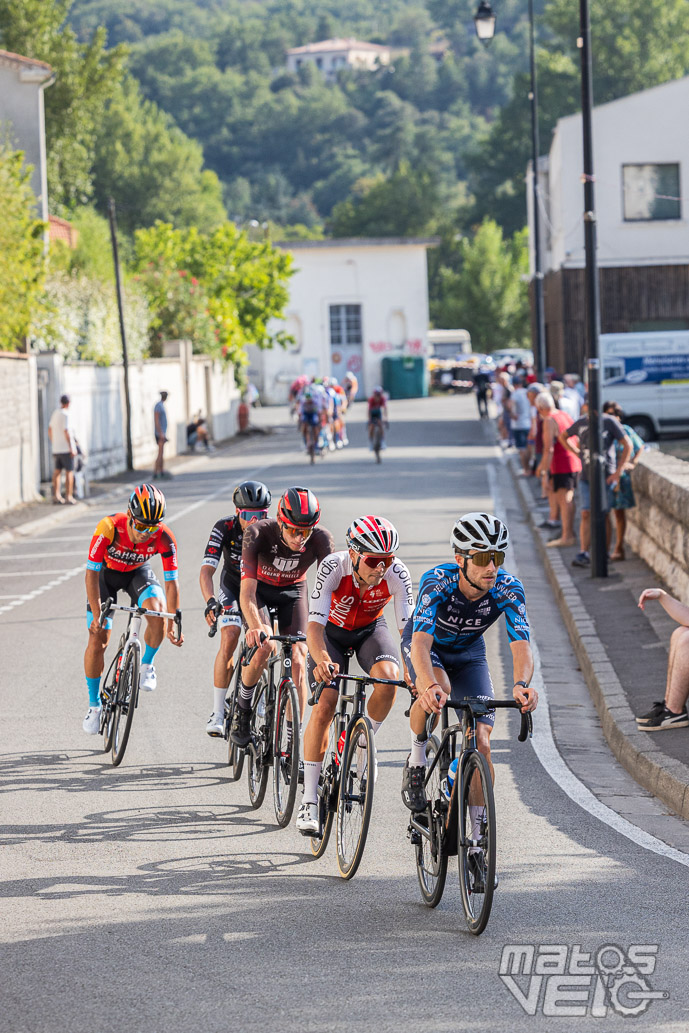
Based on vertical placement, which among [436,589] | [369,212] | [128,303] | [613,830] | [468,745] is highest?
[369,212]

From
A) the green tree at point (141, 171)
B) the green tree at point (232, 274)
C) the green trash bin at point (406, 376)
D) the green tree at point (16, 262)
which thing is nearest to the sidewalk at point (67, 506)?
the green tree at point (16, 262)

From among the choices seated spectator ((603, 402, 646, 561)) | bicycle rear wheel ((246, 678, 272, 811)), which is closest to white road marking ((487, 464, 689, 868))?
bicycle rear wheel ((246, 678, 272, 811))

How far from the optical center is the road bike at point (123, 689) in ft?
30.4

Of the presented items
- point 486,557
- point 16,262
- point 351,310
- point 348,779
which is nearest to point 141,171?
point 351,310

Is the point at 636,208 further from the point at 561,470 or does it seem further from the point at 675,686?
the point at 675,686

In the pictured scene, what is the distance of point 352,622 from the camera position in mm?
7410

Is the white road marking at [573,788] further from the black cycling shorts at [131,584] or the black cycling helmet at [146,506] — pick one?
the black cycling helmet at [146,506]

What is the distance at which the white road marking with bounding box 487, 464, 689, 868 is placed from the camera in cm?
748

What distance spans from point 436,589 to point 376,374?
70.9 m

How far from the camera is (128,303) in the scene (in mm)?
40844

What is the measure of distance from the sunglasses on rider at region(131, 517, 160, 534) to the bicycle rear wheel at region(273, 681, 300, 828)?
5.74 feet

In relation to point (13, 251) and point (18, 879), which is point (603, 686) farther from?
point (13, 251)

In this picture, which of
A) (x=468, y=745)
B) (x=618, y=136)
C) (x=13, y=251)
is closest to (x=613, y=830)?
(x=468, y=745)

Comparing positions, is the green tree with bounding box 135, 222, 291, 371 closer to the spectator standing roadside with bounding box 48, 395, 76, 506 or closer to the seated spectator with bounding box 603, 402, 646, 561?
the spectator standing roadside with bounding box 48, 395, 76, 506
